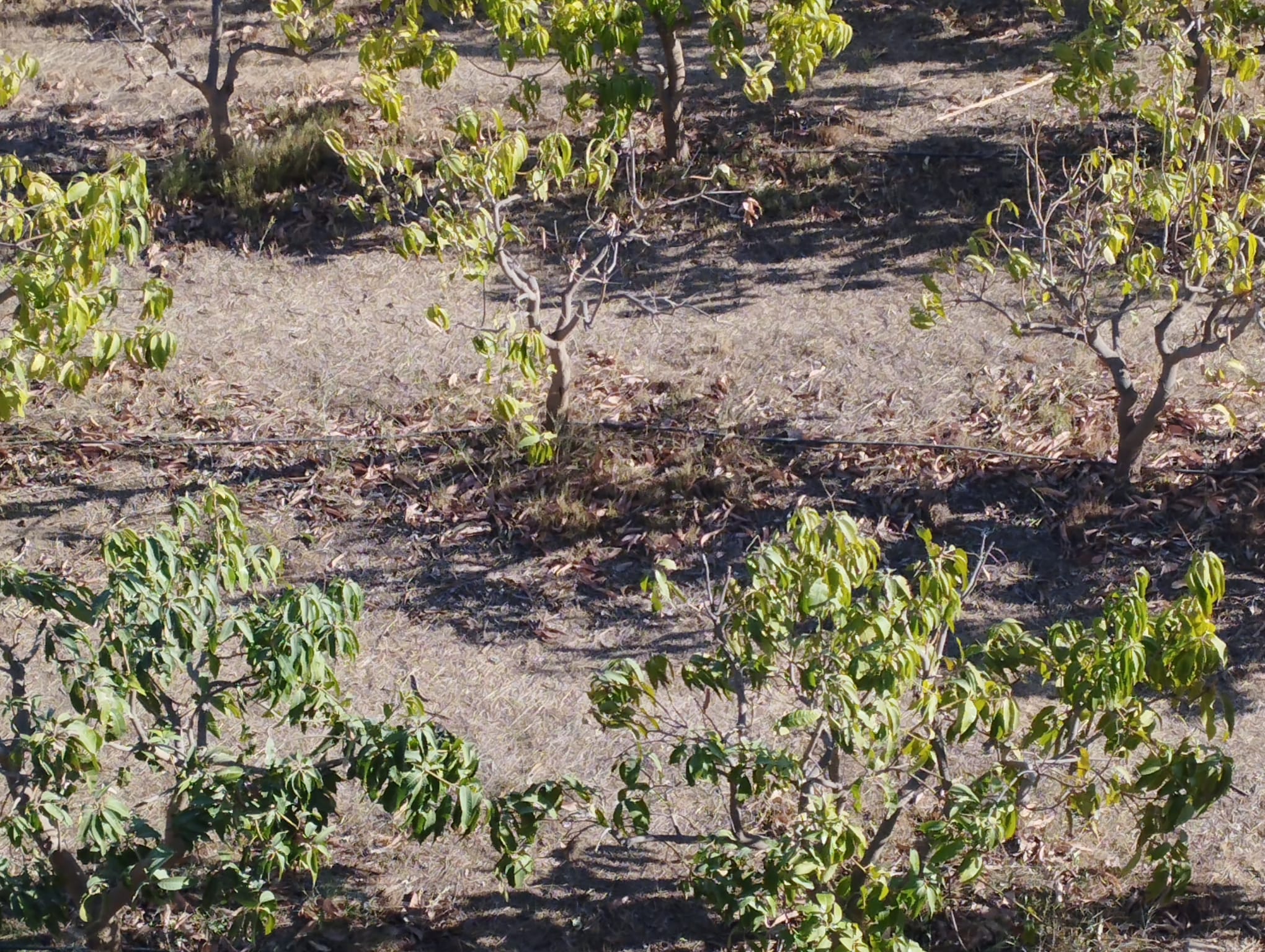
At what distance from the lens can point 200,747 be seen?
15.4 ft

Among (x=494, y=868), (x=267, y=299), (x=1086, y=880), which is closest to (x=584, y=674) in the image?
(x=494, y=868)

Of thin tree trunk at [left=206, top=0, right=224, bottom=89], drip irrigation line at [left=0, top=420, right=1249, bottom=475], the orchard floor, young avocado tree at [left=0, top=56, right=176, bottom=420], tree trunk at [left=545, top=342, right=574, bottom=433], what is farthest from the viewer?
thin tree trunk at [left=206, top=0, right=224, bottom=89]

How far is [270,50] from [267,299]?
1.86 metres

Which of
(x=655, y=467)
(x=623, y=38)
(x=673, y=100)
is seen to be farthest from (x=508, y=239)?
(x=673, y=100)

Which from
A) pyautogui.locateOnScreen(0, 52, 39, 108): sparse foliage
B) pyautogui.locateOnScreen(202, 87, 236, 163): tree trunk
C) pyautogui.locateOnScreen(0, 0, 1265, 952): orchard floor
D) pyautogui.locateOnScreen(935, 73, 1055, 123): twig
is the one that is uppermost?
pyautogui.locateOnScreen(0, 52, 39, 108): sparse foliage

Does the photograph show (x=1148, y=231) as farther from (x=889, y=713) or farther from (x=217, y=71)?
(x=217, y=71)

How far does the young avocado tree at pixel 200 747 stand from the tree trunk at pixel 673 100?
6255 millimetres

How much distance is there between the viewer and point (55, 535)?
781 cm

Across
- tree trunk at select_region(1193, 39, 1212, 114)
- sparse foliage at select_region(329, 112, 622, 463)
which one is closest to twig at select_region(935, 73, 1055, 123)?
tree trunk at select_region(1193, 39, 1212, 114)

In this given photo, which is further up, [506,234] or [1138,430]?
[506,234]

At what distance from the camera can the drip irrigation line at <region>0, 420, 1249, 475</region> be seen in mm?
7650

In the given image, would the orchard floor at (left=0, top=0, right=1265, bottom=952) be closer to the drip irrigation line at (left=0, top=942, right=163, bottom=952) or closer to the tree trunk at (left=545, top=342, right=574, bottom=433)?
the tree trunk at (left=545, top=342, right=574, bottom=433)

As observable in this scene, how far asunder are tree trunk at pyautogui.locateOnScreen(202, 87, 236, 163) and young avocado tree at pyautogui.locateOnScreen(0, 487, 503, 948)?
6.54 m

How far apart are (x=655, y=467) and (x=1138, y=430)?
269 centimetres
